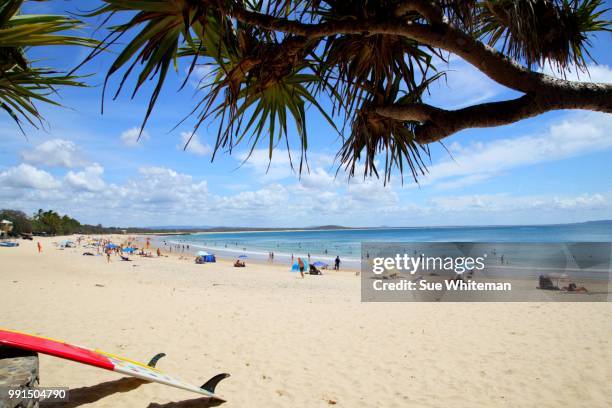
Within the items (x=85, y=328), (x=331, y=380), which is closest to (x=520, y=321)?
Result: (x=331, y=380)

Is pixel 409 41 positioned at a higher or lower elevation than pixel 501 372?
higher

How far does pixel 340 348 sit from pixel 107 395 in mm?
3060

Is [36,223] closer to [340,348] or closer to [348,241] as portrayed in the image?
[348,241]

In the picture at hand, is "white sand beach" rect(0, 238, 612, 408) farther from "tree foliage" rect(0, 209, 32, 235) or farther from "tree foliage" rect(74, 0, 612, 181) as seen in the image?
"tree foliage" rect(0, 209, 32, 235)

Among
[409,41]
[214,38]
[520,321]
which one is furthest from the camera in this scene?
[520,321]

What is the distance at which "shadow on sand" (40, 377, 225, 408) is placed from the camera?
133 inches

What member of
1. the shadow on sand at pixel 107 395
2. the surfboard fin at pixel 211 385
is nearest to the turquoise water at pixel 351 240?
the shadow on sand at pixel 107 395

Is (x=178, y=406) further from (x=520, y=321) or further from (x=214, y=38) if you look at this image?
(x=520, y=321)

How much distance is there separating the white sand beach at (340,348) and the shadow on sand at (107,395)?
3 centimetres

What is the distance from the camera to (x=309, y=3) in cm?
189

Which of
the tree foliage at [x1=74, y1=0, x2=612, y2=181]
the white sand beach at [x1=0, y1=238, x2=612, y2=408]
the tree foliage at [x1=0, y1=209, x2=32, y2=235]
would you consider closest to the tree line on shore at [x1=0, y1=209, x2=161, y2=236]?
the tree foliage at [x1=0, y1=209, x2=32, y2=235]

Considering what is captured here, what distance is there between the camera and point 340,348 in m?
5.41

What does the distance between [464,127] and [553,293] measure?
12.2 meters

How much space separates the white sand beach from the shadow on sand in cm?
3
